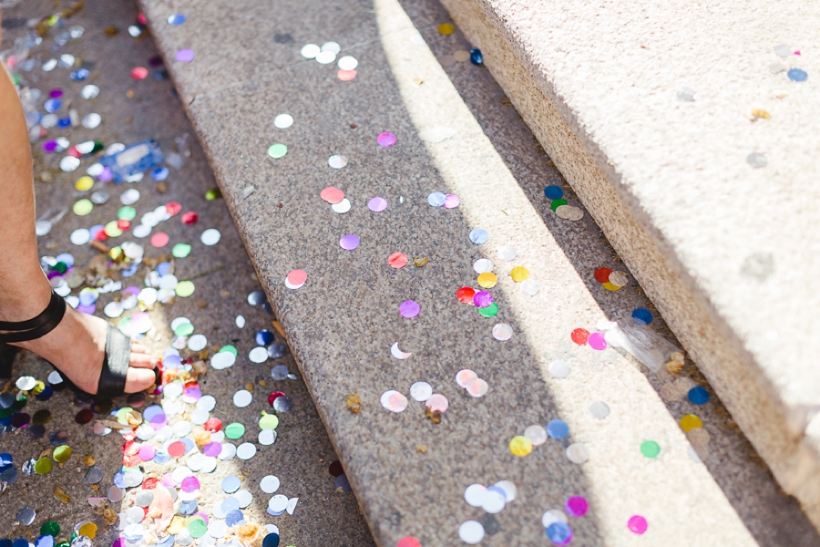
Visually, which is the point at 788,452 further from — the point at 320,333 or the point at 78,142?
the point at 78,142

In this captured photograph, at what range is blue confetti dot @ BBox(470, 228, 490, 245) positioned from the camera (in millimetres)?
1808

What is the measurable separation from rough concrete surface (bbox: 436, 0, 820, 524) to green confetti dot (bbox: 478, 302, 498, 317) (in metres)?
0.37

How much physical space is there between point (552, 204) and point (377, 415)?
76cm

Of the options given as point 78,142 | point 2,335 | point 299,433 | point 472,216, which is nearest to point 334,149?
point 472,216

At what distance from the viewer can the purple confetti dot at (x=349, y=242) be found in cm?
184

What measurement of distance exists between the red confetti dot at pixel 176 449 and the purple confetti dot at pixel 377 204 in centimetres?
83

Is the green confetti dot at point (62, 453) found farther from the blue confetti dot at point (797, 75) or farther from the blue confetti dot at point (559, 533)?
the blue confetti dot at point (797, 75)

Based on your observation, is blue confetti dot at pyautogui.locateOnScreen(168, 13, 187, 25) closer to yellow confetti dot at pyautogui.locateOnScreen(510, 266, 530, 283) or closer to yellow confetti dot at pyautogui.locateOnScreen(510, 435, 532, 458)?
yellow confetti dot at pyautogui.locateOnScreen(510, 266, 530, 283)

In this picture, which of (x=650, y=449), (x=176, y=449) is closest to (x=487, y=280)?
(x=650, y=449)

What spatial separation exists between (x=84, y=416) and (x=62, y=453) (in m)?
0.11

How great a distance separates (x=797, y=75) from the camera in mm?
1638

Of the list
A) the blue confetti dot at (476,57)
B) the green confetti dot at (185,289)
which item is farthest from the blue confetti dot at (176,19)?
the blue confetti dot at (476,57)

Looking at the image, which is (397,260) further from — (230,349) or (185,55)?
(185,55)

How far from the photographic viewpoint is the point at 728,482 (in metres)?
1.45
